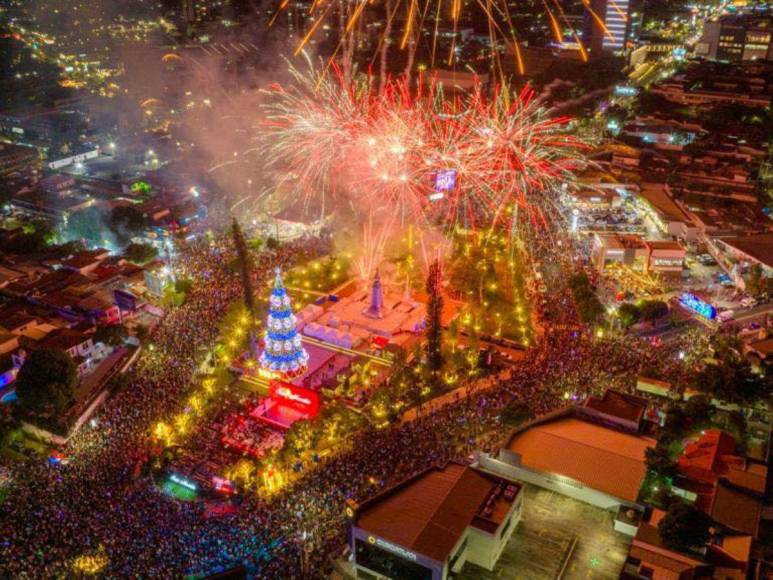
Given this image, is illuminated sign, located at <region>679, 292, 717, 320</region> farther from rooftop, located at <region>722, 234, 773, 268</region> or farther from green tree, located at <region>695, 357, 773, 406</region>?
green tree, located at <region>695, 357, 773, 406</region>

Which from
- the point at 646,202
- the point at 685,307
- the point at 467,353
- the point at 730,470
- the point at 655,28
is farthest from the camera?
the point at 655,28

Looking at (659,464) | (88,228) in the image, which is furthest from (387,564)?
(88,228)

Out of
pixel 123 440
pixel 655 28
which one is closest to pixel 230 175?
pixel 123 440

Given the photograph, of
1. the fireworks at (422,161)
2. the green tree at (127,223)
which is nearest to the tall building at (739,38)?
the fireworks at (422,161)

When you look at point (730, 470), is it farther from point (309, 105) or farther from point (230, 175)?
point (230, 175)

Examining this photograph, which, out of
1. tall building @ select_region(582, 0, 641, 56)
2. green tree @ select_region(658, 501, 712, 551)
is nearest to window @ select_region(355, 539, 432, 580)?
green tree @ select_region(658, 501, 712, 551)

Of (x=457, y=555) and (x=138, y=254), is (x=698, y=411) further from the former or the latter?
(x=138, y=254)
